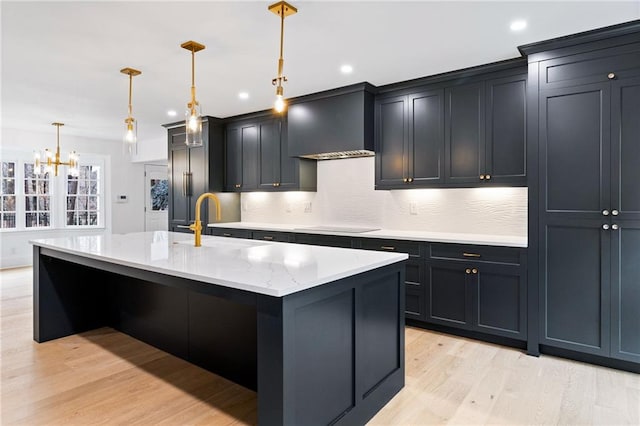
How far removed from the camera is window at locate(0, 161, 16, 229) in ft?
22.4

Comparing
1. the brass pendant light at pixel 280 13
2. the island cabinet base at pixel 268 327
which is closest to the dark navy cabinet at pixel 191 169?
the island cabinet base at pixel 268 327

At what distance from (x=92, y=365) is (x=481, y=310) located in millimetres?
3112

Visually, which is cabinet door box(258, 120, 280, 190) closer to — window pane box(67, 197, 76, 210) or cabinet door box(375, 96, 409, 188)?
cabinet door box(375, 96, 409, 188)

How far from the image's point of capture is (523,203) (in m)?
3.66

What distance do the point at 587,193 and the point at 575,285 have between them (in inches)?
27.1

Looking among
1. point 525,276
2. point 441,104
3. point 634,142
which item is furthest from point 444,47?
point 525,276

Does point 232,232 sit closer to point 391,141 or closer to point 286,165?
point 286,165

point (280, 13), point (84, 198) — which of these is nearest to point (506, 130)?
A: point (280, 13)

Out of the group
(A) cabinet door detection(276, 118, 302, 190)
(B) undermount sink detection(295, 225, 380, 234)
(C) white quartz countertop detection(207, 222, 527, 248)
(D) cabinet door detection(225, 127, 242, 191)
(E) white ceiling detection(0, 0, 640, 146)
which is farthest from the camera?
(D) cabinet door detection(225, 127, 242, 191)

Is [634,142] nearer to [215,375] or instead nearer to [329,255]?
[329,255]

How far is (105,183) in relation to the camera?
7.95 meters

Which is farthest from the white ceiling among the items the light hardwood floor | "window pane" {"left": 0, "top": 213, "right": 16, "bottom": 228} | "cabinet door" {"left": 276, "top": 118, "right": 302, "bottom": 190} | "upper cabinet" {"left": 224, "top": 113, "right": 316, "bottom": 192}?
"window pane" {"left": 0, "top": 213, "right": 16, "bottom": 228}

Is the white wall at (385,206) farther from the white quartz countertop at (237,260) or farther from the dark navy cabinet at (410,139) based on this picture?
the white quartz countertop at (237,260)

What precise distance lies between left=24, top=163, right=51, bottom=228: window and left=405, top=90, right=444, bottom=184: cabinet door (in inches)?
263
